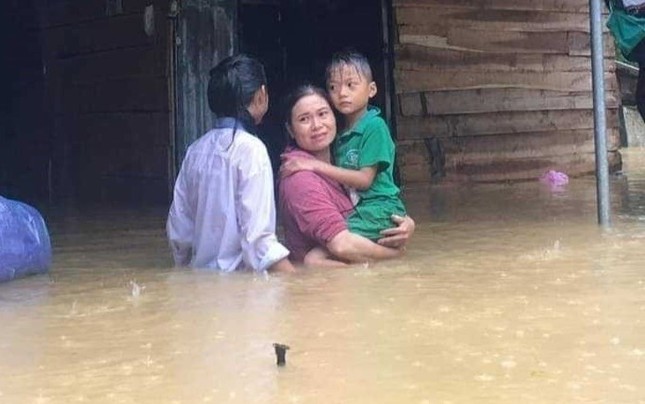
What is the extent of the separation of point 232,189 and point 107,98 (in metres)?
5.16

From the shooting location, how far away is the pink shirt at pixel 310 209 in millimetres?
5168

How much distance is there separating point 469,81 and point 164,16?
3.00 m

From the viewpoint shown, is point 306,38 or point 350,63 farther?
point 306,38

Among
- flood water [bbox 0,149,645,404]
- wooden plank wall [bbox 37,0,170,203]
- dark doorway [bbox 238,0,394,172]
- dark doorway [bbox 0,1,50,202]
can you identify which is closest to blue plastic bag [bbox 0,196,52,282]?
flood water [bbox 0,149,645,404]

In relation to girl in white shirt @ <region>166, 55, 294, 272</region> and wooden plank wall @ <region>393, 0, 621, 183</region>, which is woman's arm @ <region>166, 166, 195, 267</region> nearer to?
girl in white shirt @ <region>166, 55, 294, 272</region>

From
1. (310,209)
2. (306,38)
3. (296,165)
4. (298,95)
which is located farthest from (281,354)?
(306,38)

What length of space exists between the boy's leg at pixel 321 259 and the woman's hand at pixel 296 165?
0.36m

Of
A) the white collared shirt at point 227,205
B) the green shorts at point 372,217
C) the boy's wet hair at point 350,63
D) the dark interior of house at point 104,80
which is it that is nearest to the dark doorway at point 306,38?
the dark interior of house at point 104,80

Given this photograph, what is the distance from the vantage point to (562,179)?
404 inches

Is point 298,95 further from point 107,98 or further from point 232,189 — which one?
point 107,98

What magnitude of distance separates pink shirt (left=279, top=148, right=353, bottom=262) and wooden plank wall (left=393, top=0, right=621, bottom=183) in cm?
492

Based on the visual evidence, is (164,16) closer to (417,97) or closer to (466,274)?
(417,97)

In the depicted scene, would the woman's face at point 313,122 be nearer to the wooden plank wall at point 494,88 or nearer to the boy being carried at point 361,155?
the boy being carried at point 361,155

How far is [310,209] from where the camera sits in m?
5.17
